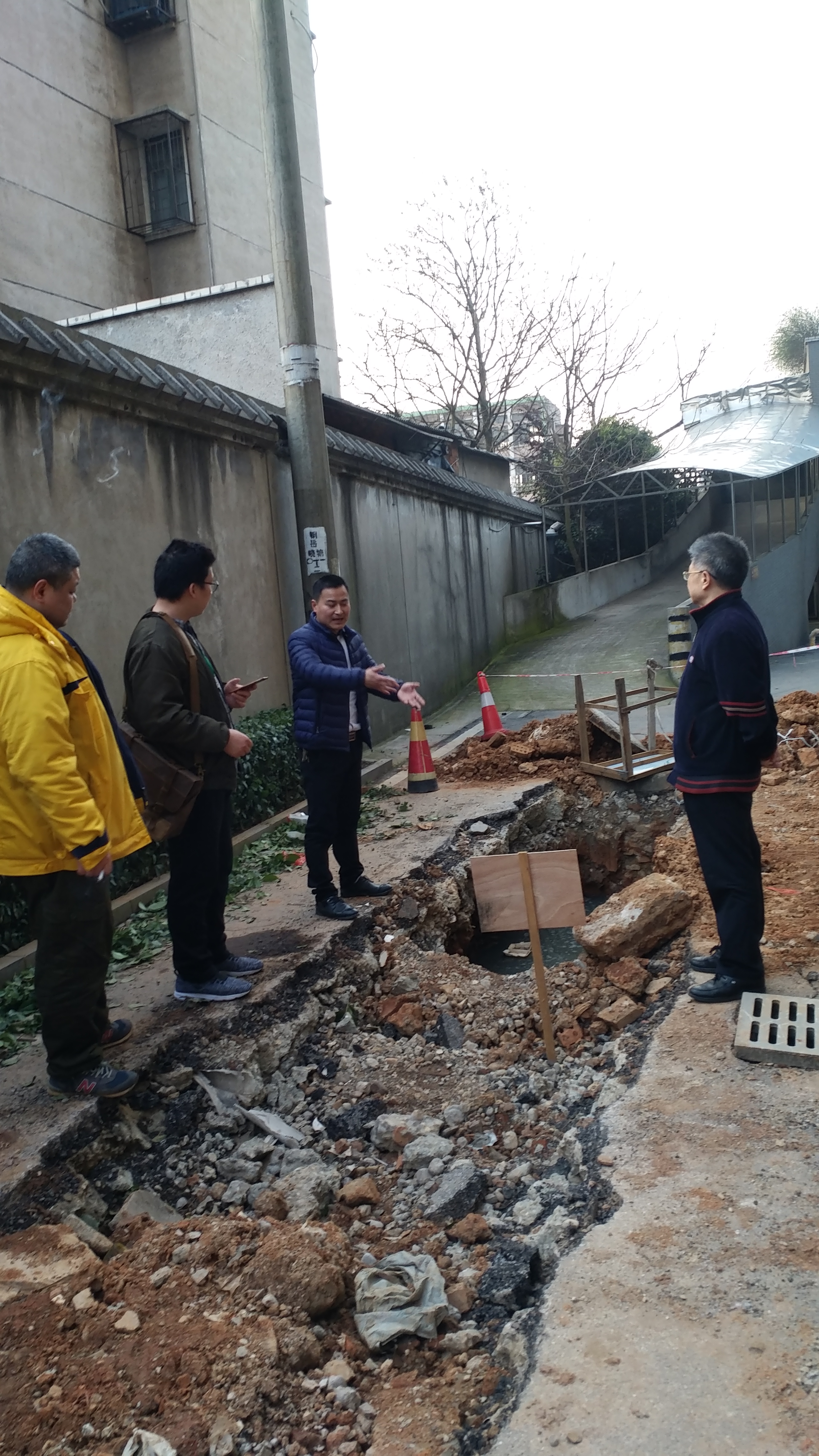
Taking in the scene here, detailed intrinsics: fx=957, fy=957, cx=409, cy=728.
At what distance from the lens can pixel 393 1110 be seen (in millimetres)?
3693

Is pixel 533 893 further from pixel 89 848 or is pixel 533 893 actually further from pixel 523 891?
pixel 89 848

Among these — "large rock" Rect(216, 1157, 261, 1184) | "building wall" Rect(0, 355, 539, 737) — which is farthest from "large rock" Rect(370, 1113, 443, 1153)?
"building wall" Rect(0, 355, 539, 737)

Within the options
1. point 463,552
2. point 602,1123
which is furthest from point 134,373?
point 463,552

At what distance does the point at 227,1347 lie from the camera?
86.8 inches

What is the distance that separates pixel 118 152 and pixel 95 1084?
15198mm

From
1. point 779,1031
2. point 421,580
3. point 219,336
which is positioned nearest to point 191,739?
point 779,1031

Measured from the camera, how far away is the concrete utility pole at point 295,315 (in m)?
7.00

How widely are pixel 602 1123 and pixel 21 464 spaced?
4.63 meters

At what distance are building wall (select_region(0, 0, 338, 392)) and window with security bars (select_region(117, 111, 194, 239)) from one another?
14cm

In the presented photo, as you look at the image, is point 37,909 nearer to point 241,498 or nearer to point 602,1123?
point 602,1123

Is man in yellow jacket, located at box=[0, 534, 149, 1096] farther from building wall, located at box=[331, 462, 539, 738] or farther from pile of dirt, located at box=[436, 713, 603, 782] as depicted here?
building wall, located at box=[331, 462, 539, 738]

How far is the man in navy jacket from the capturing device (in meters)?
3.55

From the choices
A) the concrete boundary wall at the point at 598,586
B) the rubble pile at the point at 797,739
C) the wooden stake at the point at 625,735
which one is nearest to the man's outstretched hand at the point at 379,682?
the wooden stake at the point at 625,735

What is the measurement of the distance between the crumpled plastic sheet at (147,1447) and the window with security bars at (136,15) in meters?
16.9
